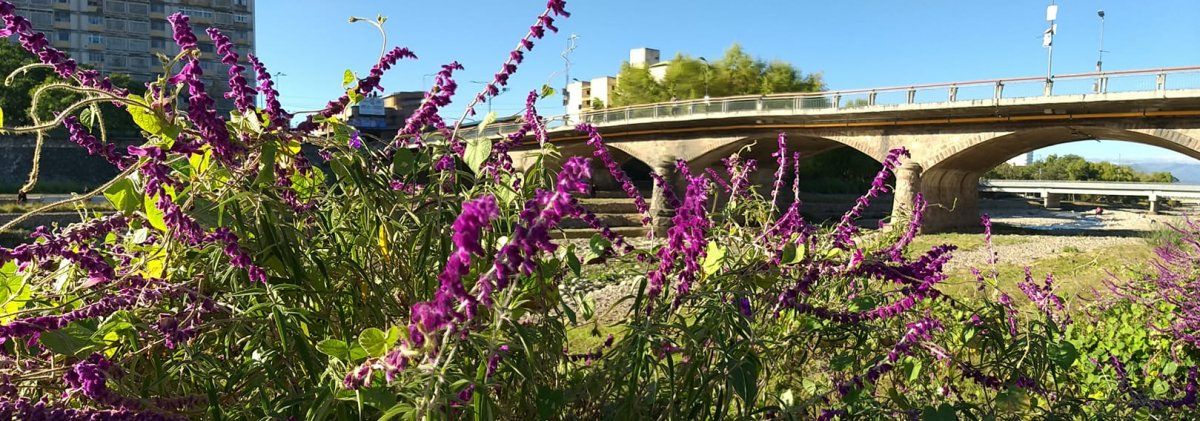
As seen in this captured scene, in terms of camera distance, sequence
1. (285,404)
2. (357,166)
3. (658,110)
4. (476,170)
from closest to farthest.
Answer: (285,404) < (357,166) < (476,170) < (658,110)

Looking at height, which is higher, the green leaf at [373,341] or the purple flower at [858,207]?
the purple flower at [858,207]

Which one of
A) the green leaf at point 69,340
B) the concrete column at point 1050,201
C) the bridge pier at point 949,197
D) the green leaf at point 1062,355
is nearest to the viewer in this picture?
the green leaf at point 69,340

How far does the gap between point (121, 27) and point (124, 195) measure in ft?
238

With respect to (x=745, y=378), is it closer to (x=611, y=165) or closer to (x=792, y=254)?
(x=792, y=254)

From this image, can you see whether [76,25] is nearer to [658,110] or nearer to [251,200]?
[658,110]

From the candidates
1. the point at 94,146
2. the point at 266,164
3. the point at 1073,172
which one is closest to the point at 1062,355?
the point at 266,164

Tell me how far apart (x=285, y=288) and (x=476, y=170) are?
1.65ft

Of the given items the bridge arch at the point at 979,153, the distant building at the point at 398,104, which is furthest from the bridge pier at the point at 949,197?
the distant building at the point at 398,104

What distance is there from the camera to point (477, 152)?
5.16ft

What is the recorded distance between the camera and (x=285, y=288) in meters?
1.22

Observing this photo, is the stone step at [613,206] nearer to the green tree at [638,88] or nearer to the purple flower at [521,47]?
the green tree at [638,88]

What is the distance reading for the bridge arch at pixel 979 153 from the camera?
62.7 feet

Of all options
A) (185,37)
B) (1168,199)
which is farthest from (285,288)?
(1168,199)

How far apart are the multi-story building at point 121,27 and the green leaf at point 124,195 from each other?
6269 cm
